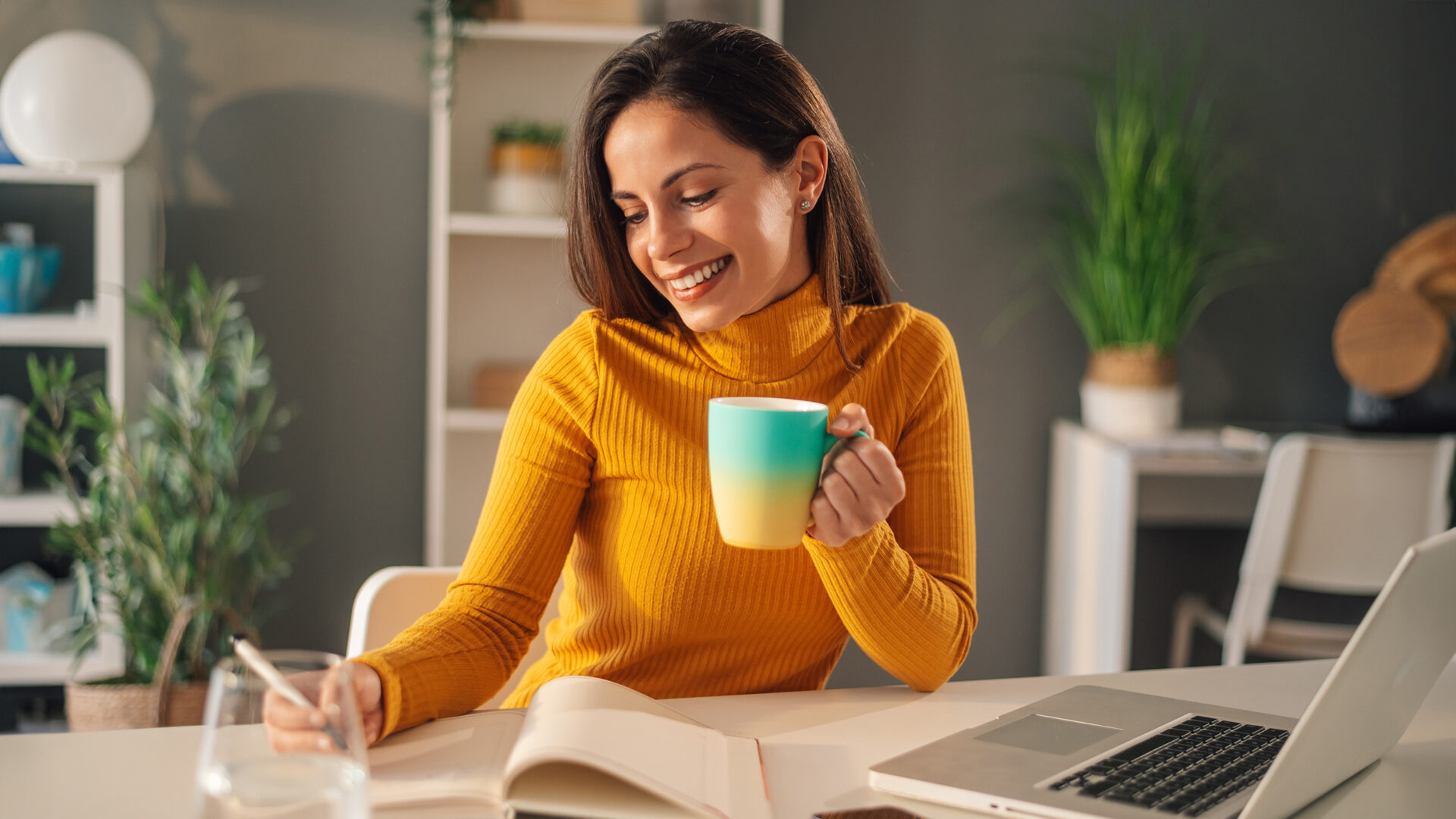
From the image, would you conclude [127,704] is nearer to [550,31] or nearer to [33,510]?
[33,510]

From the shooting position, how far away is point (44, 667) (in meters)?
2.50

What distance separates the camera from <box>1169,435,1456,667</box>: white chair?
2393 mm

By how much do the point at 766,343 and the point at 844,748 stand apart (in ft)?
1.63

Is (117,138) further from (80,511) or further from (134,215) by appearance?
(80,511)

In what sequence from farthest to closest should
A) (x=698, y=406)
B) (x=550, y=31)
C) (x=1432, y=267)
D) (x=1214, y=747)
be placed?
(x=1432, y=267) → (x=550, y=31) → (x=698, y=406) → (x=1214, y=747)

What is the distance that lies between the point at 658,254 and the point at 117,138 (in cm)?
192

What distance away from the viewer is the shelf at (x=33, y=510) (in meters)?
2.48

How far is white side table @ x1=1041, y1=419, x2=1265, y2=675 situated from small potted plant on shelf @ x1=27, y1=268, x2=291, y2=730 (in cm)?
184

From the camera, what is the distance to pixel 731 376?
48.6 inches

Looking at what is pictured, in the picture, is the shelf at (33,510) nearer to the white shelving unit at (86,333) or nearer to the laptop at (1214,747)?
the white shelving unit at (86,333)

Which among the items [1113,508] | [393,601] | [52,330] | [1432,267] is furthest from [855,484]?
[1432,267]

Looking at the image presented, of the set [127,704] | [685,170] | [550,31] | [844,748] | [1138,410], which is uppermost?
[550,31]

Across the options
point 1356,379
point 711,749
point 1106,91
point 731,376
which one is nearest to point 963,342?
point 1106,91

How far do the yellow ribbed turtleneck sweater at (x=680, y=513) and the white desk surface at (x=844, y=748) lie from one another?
10cm
